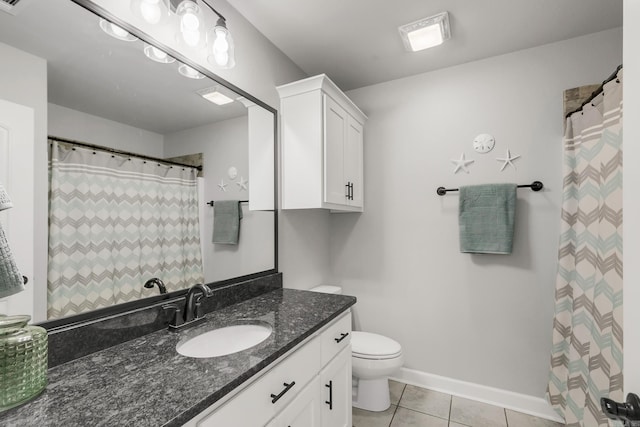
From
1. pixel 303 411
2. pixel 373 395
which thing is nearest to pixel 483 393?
pixel 373 395

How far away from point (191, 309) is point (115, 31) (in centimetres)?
113

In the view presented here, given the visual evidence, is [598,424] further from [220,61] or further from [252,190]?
[220,61]

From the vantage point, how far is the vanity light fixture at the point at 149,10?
3.84 ft

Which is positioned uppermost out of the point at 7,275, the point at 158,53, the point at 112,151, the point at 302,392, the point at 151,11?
the point at 151,11

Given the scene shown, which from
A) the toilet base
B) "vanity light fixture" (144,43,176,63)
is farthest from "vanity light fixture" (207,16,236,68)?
the toilet base

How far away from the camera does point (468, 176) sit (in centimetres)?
227

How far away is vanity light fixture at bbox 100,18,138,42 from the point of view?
1.11 m

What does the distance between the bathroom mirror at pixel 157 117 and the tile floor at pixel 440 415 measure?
4.10ft

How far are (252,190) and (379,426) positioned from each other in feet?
5.48

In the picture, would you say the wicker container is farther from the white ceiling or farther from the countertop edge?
the white ceiling

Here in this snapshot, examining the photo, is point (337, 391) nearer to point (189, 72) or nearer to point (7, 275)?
point (7, 275)

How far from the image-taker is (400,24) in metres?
1.86

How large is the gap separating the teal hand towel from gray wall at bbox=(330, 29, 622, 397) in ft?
0.37

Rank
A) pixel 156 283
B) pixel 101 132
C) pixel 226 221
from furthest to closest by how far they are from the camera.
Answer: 1. pixel 226 221
2. pixel 156 283
3. pixel 101 132
